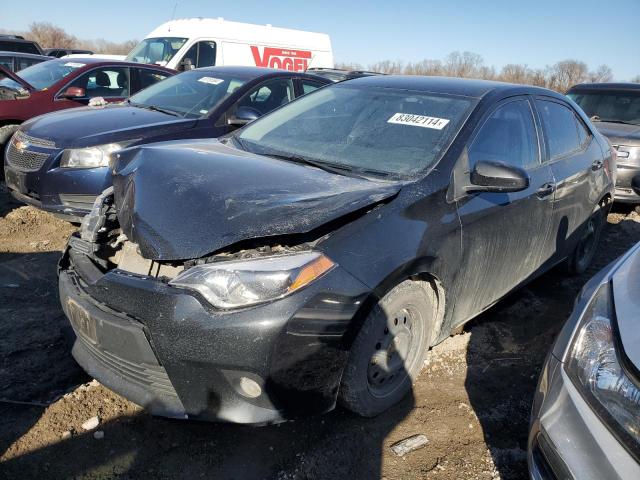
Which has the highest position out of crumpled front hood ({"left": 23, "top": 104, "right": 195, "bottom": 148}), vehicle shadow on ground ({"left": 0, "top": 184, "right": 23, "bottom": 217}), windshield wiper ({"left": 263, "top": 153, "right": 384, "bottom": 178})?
windshield wiper ({"left": 263, "top": 153, "right": 384, "bottom": 178})

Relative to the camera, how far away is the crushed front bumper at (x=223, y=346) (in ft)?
6.40

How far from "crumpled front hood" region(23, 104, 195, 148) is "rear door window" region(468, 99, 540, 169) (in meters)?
3.08

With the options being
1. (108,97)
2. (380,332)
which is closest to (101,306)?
(380,332)

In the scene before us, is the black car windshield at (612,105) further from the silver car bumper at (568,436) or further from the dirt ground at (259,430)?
the silver car bumper at (568,436)

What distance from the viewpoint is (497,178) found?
265 centimetres

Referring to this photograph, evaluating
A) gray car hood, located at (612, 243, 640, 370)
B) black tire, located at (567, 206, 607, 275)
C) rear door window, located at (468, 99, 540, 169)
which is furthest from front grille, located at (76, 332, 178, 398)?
black tire, located at (567, 206, 607, 275)

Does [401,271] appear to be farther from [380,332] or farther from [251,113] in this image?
[251,113]

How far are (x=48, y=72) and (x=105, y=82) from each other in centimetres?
105

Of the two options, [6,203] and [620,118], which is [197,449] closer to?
[6,203]

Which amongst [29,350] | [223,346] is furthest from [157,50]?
[223,346]

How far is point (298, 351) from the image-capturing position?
2010 millimetres

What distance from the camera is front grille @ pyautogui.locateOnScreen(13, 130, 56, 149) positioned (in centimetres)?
460

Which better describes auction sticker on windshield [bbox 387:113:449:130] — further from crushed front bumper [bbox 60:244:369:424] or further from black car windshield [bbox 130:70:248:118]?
black car windshield [bbox 130:70:248:118]

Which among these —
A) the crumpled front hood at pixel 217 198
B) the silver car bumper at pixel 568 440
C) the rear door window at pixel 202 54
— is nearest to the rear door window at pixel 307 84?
the crumpled front hood at pixel 217 198
